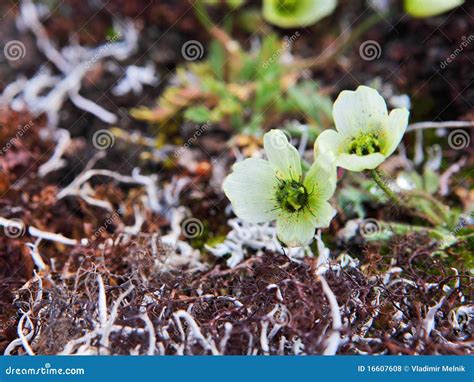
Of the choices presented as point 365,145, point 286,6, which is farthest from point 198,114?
point 365,145

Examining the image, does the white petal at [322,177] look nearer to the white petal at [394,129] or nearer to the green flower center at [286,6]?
the white petal at [394,129]

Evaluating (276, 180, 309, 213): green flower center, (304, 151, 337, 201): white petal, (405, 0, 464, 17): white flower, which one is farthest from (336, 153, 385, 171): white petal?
(405, 0, 464, 17): white flower

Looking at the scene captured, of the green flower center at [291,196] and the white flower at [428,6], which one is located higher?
the white flower at [428,6]

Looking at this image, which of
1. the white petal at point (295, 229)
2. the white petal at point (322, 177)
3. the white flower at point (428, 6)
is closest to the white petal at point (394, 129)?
the white petal at point (322, 177)

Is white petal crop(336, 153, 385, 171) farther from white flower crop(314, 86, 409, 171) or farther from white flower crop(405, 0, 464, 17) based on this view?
white flower crop(405, 0, 464, 17)

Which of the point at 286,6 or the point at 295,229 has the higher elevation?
the point at 286,6

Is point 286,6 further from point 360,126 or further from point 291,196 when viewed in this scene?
point 291,196

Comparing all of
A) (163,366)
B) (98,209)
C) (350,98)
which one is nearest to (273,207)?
(350,98)
